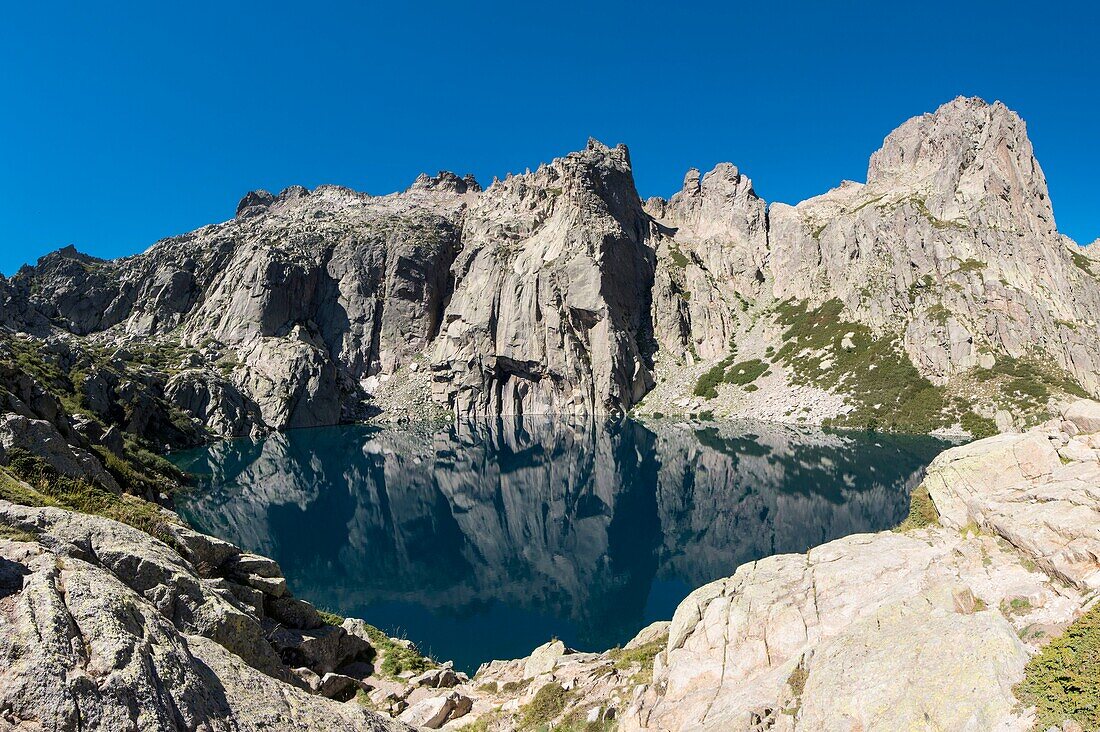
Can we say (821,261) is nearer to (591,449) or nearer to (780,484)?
(591,449)

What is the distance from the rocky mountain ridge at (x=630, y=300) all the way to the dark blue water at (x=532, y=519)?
2696 cm

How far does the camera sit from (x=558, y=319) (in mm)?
124500

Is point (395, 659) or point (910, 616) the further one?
point (395, 659)

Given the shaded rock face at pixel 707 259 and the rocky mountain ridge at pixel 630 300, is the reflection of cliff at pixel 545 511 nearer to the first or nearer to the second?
the rocky mountain ridge at pixel 630 300

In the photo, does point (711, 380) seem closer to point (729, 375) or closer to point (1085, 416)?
point (729, 375)

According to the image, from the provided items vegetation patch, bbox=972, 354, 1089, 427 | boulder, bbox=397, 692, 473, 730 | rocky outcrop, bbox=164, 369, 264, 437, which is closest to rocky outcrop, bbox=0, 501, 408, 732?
boulder, bbox=397, 692, 473, 730

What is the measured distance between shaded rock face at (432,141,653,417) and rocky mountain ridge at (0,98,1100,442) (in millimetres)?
551

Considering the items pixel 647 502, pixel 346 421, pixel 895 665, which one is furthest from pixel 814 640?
pixel 346 421

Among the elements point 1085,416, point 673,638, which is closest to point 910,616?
point 673,638

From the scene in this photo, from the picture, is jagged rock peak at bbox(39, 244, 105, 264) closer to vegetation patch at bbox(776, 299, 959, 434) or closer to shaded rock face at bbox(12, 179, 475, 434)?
shaded rock face at bbox(12, 179, 475, 434)

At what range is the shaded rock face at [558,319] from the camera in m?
→ 122

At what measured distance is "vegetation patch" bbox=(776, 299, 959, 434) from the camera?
7769 centimetres

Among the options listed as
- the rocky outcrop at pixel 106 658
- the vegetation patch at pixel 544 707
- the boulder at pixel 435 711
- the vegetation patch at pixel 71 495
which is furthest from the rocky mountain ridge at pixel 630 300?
the rocky outcrop at pixel 106 658

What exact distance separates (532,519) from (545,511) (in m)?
2.25
